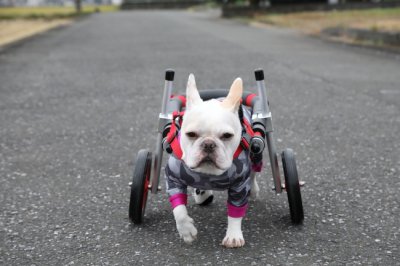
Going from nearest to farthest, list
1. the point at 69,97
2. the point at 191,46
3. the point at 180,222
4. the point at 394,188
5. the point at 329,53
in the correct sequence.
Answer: the point at 180,222 → the point at 394,188 → the point at 69,97 → the point at 329,53 → the point at 191,46

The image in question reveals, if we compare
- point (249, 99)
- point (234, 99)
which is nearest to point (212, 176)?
point (234, 99)

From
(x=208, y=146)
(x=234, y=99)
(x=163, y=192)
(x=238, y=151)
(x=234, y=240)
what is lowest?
(x=163, y=192)

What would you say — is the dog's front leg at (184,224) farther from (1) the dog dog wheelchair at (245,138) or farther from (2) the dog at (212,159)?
(1) the dog dog wheelchair at (245,138)

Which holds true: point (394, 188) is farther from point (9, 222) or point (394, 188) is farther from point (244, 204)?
point (9, 222)

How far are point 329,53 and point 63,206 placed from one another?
9.30 metres

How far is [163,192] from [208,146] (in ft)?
4.53

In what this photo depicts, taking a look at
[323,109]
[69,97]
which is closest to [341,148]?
[323,109]

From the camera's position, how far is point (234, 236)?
289 centimetres

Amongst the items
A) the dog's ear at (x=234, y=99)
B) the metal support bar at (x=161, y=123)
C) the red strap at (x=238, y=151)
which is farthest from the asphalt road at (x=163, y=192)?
the dog's ear at (x=234, y=99)

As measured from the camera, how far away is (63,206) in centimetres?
356

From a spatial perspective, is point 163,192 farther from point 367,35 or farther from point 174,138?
point 367,35

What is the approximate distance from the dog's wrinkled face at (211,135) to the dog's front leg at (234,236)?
1.30 feet

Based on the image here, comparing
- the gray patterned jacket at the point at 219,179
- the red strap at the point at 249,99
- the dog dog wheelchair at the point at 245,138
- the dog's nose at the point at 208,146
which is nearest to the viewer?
the dog's nose at the point at 208,146

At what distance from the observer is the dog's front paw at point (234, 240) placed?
288 cm
